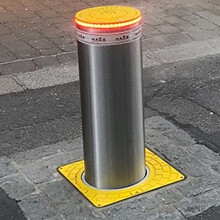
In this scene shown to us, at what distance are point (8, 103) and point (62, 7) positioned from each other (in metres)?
3.31

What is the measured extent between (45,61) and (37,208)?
291 cm

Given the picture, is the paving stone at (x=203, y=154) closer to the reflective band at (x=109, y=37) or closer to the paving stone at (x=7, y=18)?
the reflective band at (x=109, y=37)

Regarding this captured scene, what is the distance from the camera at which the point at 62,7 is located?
827 cm

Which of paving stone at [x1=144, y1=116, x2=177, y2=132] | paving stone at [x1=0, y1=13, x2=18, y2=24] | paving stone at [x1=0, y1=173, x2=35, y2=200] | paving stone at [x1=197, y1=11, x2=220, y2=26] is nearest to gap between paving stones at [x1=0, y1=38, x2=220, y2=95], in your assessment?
paving stone at [x1=197, y1=11, x2=220, y2=26]

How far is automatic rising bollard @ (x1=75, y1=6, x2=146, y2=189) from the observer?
334cm

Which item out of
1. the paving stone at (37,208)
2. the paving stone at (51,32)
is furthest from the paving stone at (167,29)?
the paving stone at (37,208)

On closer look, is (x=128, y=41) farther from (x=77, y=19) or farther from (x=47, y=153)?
(x=47, y=153)

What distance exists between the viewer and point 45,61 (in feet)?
20.5

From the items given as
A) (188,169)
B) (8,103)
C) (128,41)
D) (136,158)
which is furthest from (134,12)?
(8,103)

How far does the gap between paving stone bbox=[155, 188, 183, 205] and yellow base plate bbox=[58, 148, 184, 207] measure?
0.08m

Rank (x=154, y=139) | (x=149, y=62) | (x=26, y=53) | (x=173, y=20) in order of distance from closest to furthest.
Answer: (x=154, y=139)
(x=149, y=62)
(x=26, y=53)
(x=173, y=20)

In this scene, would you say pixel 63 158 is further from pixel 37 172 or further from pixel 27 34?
pixel 27 34

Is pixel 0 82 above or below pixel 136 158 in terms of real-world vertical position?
below

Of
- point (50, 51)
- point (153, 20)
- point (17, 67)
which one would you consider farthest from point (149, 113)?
point (153, 20)
